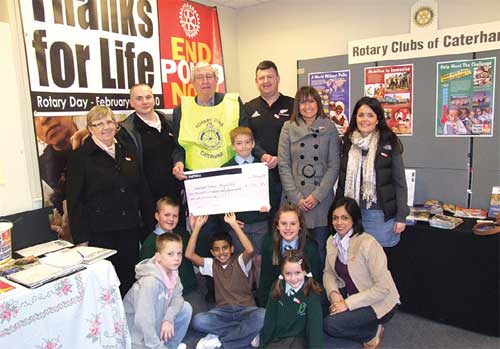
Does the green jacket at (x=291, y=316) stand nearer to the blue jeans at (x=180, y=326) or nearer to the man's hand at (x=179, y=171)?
the blue jeans at (x=180, y=326)

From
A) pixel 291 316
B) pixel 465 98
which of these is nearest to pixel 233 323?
pixel 291 316

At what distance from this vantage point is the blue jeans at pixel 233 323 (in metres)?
2.61

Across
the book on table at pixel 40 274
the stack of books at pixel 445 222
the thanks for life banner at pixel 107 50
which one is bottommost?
the stack of books at pixel 445 222

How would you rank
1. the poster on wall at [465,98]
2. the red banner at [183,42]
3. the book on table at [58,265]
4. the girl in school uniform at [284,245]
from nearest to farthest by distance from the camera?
the book on table at [58,265] < the girl in school uniform at [284,245] < the poster on wall at [465,98] < the red banner at [183,42]

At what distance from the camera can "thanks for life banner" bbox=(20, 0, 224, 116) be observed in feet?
9.43

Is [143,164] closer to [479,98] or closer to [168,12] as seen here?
[168,12]

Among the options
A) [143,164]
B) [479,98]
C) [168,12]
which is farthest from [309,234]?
[168,12]

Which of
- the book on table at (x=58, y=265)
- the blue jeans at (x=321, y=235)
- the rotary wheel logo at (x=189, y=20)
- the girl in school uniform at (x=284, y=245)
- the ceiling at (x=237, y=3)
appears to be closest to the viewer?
the book on table at (x=58, y=265)

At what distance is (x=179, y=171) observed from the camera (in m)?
2.80

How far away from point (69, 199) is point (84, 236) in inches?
9.8

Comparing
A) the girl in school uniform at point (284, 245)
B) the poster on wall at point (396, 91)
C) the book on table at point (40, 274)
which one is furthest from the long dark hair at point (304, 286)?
the poster on wall at point (396, 91)

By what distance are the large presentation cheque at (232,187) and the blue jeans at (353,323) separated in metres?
0.83

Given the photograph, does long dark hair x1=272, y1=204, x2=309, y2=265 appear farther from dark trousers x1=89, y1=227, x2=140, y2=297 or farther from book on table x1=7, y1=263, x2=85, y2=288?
book on table x1=7, y1=263, x2=85, y2=288

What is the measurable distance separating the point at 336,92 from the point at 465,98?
1.15m
